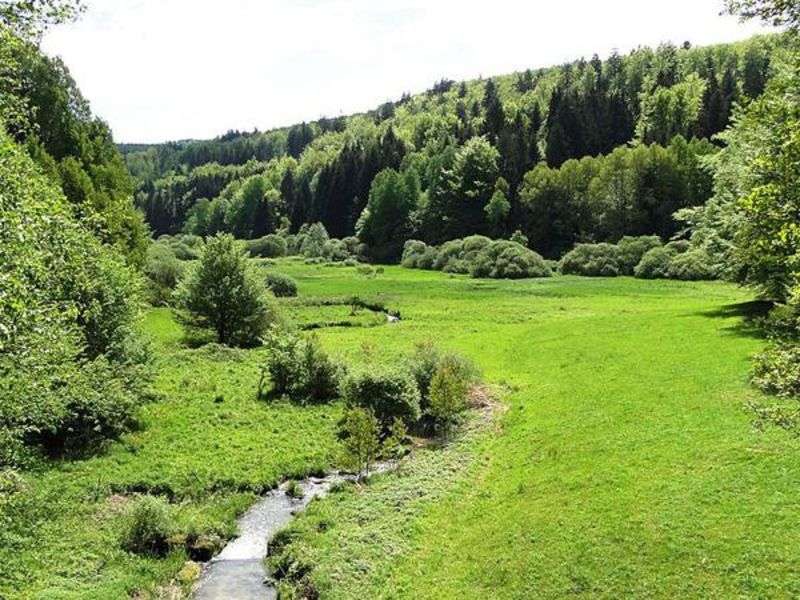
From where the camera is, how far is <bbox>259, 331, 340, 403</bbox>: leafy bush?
37.7 meters

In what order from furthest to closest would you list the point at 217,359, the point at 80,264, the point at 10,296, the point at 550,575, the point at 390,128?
the point at 390,128
the point at 217,359
the point at 550,575
the point at 80,264
the point at 10,296

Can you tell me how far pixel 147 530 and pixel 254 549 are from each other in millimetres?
3545

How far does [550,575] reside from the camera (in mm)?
18344

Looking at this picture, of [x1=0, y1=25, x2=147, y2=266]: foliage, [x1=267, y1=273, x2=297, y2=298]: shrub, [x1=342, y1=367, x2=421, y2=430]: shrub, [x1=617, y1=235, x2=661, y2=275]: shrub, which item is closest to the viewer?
[x1=342, y1=367, x2=421, y2=430]: shrub

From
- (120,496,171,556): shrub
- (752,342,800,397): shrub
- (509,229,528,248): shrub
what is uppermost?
(752,342,800,397): shrub

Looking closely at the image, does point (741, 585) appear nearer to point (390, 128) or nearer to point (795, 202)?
point (795, 202)

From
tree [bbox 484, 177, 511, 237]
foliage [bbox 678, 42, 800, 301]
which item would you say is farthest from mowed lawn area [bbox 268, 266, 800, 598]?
tree [bbox 484, 177, 511, 237]

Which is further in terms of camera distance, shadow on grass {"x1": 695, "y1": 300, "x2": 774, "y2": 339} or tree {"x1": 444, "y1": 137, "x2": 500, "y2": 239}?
tree {"x1": 444, "y1": 137, "x2": 500, "y2": 239}

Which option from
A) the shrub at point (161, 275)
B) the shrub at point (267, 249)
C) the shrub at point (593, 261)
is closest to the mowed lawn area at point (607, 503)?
the shrub at point (161, 275)

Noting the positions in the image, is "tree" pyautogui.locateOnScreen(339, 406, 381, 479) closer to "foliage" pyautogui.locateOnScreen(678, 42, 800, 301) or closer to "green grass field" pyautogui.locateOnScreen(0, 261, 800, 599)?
"green grass field" pyautogui.locateOnScreen(0, 261, 800, 599)

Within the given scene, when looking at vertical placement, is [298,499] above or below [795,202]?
below

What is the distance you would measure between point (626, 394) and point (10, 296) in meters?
26.6

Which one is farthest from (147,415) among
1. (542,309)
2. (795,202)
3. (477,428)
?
(542,309)

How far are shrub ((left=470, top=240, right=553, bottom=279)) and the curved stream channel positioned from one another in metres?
74.2
